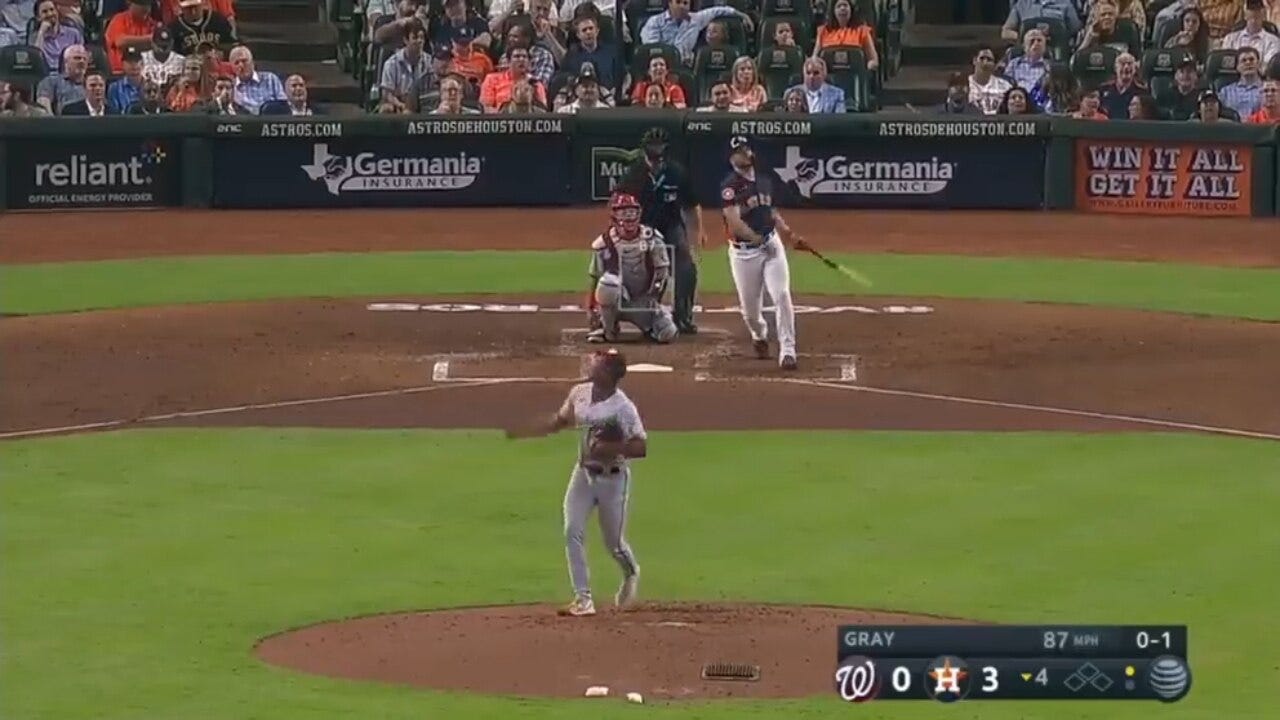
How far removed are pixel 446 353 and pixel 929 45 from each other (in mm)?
15707

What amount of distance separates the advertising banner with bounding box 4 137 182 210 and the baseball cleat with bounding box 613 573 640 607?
19.1 meters

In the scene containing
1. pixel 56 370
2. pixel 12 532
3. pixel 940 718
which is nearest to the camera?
pixel 940 718

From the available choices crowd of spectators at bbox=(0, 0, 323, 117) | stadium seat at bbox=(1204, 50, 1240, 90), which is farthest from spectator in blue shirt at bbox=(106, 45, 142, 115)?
stadium seat at bbox=(1204, 50, 1240, 90)

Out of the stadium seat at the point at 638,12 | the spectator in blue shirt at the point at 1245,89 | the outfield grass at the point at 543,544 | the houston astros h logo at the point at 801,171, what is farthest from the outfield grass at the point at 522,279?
the outfield grass at the point at 543,544

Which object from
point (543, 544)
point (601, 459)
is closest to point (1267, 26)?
point (543, 544)

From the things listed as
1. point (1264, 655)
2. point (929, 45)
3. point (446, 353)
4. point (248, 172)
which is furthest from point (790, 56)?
point (1264, 655)

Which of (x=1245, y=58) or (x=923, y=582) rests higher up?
(x=1245, y=58)

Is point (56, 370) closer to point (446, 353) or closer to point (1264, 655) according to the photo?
point (446, 353)

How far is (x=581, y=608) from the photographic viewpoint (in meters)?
14.5

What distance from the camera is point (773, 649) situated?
546 inches

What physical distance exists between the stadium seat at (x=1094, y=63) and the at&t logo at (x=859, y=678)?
22.7 meters

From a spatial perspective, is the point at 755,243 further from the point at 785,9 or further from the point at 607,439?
the point at 785,9

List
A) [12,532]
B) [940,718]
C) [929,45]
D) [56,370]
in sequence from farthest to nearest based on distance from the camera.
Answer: [929,45], [56,370], [12,532], [940,718]

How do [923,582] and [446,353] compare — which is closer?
[923,582]
